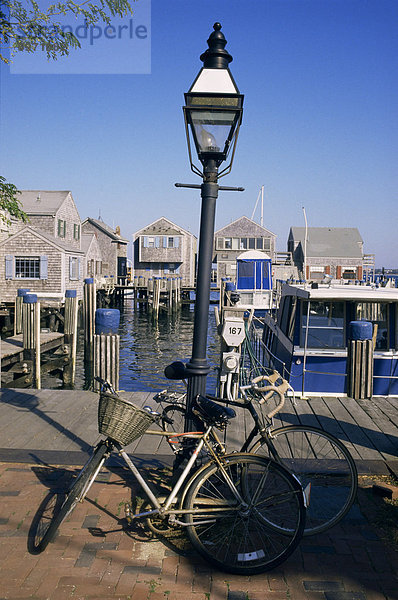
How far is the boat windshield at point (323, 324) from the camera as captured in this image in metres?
10.4

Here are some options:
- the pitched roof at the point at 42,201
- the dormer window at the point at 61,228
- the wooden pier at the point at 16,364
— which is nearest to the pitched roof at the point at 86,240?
the dormer window at the point at 61,228

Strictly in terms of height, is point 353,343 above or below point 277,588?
above

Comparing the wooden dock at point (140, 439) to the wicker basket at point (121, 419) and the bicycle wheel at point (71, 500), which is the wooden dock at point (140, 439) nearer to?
the bicycle wheel at point (71, 500)

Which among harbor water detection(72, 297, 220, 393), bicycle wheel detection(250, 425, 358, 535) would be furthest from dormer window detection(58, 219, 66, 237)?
bicycle wheel detection(250, 425, 358, 535)

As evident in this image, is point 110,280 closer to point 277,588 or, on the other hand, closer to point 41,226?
point 41,226

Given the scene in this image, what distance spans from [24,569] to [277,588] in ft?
5.00

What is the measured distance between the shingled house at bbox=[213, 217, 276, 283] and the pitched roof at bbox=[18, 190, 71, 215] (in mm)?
24008

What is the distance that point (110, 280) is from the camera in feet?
144

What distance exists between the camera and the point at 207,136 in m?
4.18

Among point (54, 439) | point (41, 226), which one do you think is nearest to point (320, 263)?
point (41, 226)

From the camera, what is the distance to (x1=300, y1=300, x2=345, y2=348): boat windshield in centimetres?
1045

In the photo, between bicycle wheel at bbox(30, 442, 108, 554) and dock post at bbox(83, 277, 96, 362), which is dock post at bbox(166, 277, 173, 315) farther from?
bicycle wheel at bbox(30, 442, 108, 554)

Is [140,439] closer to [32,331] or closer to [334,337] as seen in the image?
[334,337]

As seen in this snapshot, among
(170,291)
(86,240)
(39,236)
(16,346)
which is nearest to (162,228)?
(86,240)
